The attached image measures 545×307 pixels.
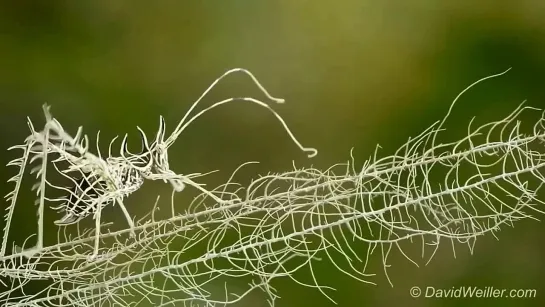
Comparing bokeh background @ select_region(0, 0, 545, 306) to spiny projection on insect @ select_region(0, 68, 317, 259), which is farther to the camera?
bokeh background @ select_region(0, 0, 545, 306)

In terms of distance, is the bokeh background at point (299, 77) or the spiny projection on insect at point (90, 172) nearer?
the spiny projection on insect at point (90, 172)

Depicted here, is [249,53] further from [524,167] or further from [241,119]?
[524,167]

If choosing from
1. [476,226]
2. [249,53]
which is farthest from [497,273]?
[249,53]
